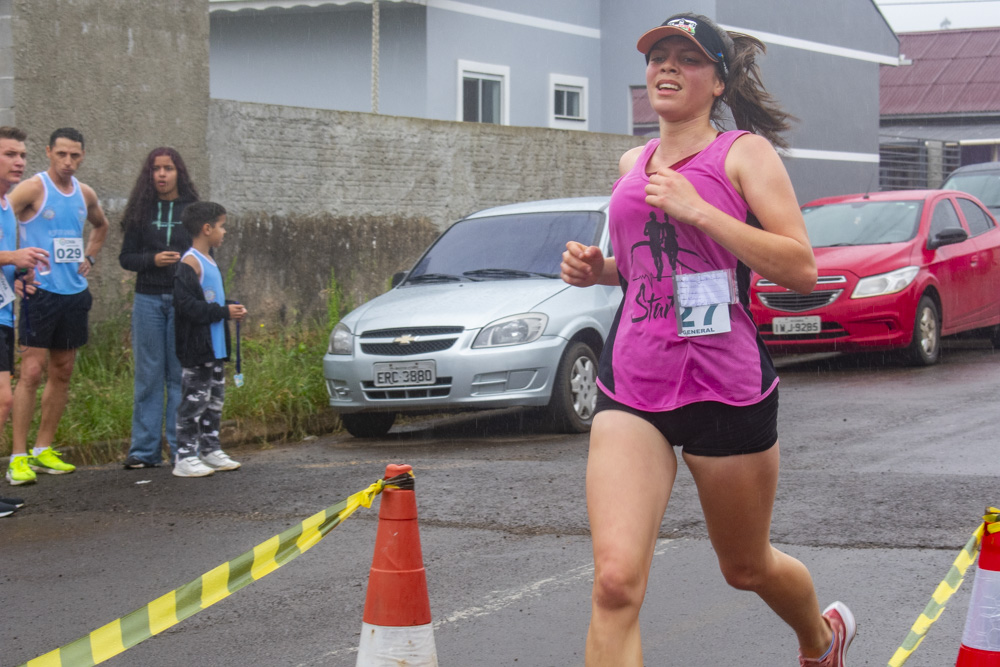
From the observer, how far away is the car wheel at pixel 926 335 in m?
12.3

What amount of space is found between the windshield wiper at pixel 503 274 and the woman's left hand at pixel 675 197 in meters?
6.38

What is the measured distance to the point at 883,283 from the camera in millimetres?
12164

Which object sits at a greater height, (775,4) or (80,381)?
(775,4)

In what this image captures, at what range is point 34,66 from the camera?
10.9 m

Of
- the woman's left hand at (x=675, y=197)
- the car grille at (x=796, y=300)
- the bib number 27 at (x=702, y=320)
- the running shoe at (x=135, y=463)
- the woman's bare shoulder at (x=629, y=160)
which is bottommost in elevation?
the running shoe at (x=135, y=463)

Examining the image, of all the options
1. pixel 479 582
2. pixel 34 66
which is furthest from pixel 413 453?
pixel 34 66

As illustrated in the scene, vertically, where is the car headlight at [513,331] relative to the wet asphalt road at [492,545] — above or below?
above

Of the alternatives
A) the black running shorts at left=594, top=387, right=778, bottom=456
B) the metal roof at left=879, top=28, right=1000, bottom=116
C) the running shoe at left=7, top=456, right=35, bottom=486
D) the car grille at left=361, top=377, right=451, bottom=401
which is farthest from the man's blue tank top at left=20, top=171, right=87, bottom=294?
the metal roof at left=879, top=28, right=1000, bottom=116

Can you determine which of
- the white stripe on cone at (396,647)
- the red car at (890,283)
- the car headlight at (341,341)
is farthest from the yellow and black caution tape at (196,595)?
the red car at (890,283)

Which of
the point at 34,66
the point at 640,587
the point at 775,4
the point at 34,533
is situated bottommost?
the point at 34,533

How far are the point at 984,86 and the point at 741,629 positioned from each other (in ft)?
130

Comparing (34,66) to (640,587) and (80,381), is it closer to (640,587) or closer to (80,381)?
(80,381)

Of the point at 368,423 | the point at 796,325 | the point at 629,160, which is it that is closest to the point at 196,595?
the point at 629,160

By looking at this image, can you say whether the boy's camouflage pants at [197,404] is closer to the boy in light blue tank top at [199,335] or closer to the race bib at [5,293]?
the boy in light blue tank top at [199,335]
